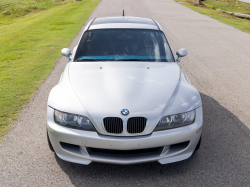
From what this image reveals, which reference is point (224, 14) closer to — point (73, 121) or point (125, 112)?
point (125, 112)

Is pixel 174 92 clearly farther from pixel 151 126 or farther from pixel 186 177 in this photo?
pixel 186 177

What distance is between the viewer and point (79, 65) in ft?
13.5

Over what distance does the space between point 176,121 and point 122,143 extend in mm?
687

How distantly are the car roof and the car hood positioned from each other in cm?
100

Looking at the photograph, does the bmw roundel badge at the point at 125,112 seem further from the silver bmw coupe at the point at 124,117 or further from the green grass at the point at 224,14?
the green grass at the point at 224,14

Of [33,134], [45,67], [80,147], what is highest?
[80,147]

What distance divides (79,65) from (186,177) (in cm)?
221

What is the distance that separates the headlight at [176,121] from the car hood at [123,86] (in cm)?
11

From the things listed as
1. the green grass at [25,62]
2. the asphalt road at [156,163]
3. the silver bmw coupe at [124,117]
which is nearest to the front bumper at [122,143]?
the silver bmw coupe at [124,117]

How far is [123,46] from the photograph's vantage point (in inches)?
176

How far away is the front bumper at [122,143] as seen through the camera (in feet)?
9.49

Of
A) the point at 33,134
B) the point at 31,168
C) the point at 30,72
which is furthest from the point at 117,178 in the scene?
the point at 30,72

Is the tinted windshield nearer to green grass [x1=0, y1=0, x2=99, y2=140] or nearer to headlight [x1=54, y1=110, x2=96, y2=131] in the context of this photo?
headlight [x1=54, y1=110, x2=96, y2=131]

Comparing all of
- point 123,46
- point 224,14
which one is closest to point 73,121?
point 123,46
